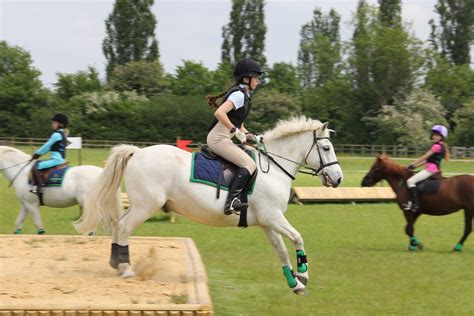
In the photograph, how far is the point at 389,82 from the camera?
59562 mm

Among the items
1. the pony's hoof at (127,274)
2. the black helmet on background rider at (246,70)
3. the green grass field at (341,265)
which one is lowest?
the green grass field at (341,265)

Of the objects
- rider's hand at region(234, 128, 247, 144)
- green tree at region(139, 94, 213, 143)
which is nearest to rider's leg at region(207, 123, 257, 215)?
rider's hand at region(234, 128, 247, 144)

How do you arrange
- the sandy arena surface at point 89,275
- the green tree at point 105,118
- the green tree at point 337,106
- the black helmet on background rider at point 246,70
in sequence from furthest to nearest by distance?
the green tree at point 337,106, the green tree at point 105,118, the black helmet on background rider at point 246,70, the sandy arena surface at point 89,275

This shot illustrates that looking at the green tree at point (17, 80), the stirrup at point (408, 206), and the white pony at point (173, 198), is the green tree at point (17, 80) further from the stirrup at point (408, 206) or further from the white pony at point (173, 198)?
the white pony at point (173, 198)

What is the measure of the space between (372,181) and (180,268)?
7.46 meters

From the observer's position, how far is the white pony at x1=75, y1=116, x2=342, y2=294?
7.95 metres

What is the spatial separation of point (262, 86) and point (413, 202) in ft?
183

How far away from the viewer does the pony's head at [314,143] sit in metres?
8.64

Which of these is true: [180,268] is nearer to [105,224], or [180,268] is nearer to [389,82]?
[105,224]

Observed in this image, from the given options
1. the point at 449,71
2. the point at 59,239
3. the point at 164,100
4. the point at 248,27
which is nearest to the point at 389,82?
the point at 449,71

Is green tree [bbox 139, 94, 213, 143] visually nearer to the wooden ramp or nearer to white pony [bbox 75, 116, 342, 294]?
the wooden ramp

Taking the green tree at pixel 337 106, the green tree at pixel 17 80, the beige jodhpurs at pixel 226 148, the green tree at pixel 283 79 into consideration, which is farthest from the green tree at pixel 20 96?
the beige jodhpurs at pixel 226 148

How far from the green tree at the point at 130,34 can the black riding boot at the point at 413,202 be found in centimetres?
5010

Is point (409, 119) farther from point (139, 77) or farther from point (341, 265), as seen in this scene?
point (341, 265)
